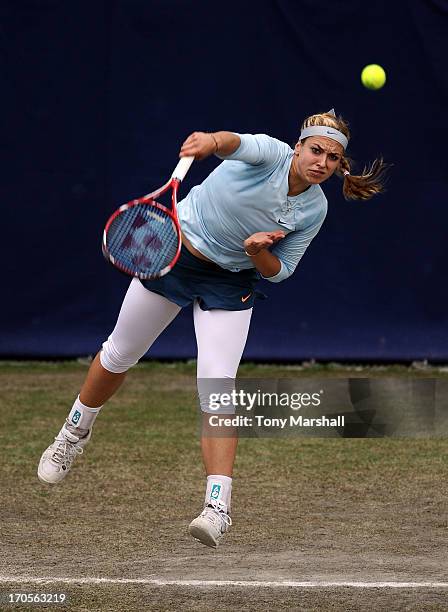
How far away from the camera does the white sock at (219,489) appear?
4781 millimetres

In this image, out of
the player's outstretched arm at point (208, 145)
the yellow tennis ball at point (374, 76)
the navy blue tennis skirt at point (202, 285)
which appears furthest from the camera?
the yellow tennis ball at point (374, 76)

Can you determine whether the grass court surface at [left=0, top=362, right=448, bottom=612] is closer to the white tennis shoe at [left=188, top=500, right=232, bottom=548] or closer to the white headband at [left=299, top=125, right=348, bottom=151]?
the white tennis shoe at [left=188, top=500, right=232, bottom=548]

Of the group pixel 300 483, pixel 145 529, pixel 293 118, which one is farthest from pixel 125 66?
pixel 145 529

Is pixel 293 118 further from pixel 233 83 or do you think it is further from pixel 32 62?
pixel 32 62

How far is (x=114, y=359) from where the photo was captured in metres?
5.17

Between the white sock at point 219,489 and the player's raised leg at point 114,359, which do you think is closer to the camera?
the white sock at point 219,489

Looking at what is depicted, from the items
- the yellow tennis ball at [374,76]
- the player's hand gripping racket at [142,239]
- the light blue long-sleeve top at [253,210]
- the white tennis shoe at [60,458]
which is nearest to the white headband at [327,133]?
the light blue long-sleeve top at [253,210]

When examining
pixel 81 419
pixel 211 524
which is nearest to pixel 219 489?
pixel 211 524

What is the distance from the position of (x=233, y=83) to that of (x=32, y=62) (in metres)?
1.44

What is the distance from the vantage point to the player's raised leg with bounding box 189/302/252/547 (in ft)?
15.8

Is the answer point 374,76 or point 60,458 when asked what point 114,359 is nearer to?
point 60,458

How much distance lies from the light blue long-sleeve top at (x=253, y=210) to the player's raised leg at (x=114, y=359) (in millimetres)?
283

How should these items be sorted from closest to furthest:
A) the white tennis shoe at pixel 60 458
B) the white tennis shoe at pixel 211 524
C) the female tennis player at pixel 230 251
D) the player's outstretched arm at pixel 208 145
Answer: the player's outstretched arm at pixel 208 145
the white tennis shoe at pixel 211 524
the female tennis player at pixel 230 251
the white tennis shoe at pixel 60 458

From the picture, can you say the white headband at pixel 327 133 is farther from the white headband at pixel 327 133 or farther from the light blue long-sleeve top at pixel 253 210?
the light blue long-sleeve top at pixel 253 210
